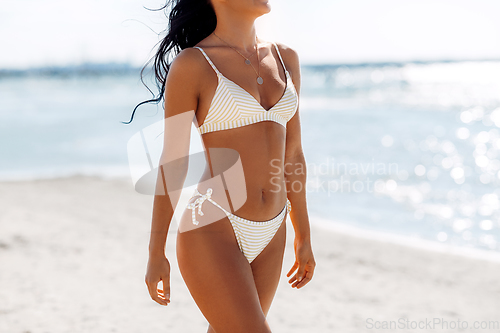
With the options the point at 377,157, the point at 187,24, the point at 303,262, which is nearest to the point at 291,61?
the point at 187,24

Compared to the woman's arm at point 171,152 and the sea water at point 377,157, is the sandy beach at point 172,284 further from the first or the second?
the woman's arm at point 171,152

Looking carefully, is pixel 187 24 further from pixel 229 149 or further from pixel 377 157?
pixel 377 157

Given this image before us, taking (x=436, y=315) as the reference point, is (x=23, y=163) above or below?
below

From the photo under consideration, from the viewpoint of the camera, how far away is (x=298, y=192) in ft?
6.79

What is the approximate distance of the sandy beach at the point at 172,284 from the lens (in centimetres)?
362

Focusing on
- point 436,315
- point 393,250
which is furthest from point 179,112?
point 393,250

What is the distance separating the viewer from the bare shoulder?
2.00 meters

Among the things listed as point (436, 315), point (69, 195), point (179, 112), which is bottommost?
point (69, 195)

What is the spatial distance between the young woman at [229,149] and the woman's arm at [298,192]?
1 cm

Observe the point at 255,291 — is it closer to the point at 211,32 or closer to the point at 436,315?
the point at 211,32

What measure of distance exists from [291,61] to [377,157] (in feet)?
27.2

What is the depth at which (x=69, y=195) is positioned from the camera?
709cm

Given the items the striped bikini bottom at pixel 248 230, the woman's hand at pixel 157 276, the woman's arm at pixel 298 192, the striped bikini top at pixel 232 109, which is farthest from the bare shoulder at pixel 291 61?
the woman's hand at pixel 157 276

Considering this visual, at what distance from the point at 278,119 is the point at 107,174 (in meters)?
7.50
